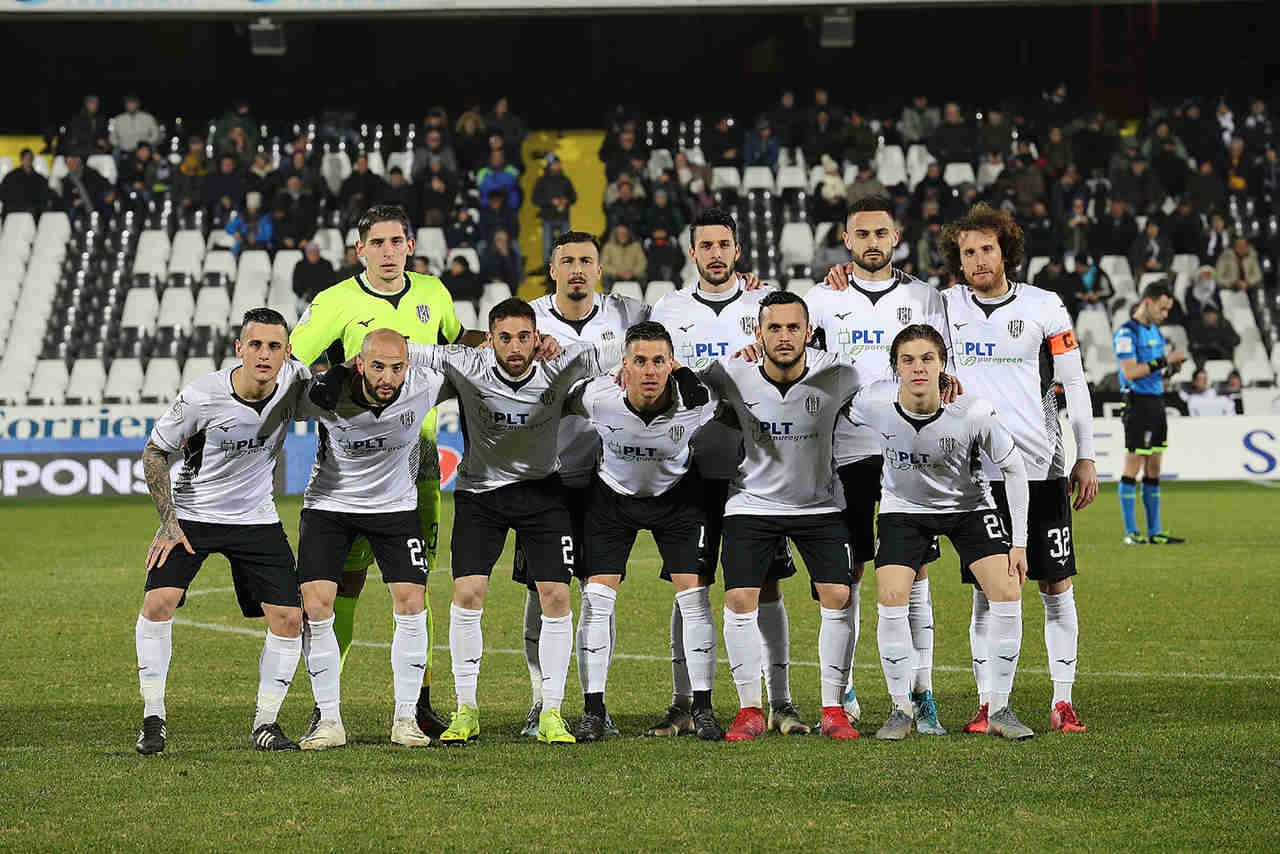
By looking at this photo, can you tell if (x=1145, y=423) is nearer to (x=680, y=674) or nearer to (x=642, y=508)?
(x=680, y=674)

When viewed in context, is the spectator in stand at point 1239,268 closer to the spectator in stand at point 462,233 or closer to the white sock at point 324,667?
the spectator in stand at point 462,233

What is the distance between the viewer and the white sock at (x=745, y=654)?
23.7 feet

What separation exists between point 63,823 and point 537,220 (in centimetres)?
2193

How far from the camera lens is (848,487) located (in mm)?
7539

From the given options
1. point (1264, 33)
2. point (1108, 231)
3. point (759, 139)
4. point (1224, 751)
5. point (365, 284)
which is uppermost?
point (1264, 33)

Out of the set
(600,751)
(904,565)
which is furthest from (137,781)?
(904,565)

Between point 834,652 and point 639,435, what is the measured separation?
1.24m

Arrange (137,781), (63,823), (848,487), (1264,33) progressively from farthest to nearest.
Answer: (1264,33) < (848,487) < (137,781) < (63,823)

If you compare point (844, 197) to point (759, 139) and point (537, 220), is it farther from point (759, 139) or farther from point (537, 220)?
point (537, 220)

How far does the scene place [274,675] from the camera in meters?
7.04

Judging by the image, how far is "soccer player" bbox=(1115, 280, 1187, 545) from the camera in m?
14.6

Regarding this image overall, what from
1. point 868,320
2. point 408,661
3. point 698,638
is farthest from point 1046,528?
point 408,661

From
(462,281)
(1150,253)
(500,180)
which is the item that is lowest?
(462,281)

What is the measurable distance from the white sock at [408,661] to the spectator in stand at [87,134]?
22056 millimetres
